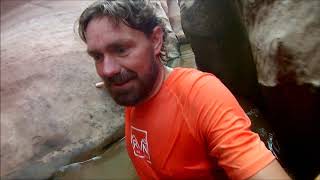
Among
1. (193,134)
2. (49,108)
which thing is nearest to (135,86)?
(193,134)

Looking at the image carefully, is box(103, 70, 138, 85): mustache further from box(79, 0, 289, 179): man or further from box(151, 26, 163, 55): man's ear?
box(151, 26, 163, 55): man's ear

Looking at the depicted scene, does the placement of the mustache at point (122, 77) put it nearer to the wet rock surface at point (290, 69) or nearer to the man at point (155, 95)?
the man at point (155, 95)

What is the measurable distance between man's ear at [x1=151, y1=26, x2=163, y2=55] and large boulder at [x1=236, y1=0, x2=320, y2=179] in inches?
28.8

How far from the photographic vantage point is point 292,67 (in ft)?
7.61

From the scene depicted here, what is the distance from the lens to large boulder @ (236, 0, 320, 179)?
2.21m

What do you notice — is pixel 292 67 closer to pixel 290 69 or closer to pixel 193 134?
pixel 290 69

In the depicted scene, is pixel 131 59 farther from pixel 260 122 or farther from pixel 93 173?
pixel 93 173

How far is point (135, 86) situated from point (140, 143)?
1.05 feet

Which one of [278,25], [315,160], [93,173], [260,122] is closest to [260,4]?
[278,25]

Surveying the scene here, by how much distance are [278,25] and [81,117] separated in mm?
3281

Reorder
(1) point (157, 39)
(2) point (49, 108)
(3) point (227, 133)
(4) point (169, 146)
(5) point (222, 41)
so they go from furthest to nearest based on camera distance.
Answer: (2) point (49, 108)
(5) point (222, 41)
(1) point (157, 39)
(4) point (169, 146)
(3) point (227, 133)

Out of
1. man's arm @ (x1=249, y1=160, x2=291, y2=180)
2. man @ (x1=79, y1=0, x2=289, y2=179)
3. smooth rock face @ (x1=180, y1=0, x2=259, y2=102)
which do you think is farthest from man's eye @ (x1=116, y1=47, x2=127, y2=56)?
smooth rock face @ (x1=180, y1=0, x2=259, y2=102)

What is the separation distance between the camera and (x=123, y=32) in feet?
6.33

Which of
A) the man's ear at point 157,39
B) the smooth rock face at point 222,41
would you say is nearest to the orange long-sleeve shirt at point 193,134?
the man's ear at point 157,39
